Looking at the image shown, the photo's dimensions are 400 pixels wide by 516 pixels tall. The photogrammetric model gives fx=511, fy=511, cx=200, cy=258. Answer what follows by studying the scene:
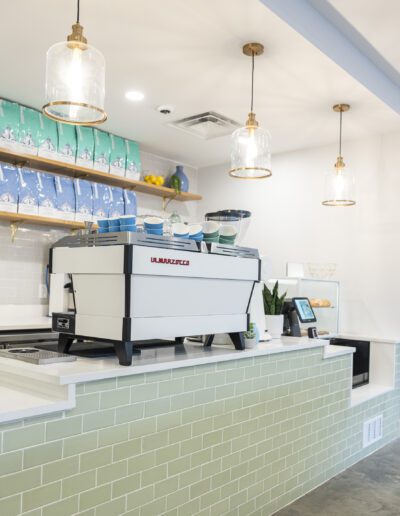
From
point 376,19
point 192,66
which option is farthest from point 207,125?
point 376,19

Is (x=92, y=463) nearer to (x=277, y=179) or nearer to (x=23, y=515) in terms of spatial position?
(x=23, y=515)

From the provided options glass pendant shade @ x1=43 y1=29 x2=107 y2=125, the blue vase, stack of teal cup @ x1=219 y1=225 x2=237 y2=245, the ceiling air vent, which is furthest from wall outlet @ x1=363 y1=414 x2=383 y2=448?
the blue vase

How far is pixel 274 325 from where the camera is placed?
10.6 ft

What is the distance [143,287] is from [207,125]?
2938mm

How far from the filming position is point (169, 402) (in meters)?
2.11

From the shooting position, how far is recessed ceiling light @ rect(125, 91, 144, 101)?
12.7ft

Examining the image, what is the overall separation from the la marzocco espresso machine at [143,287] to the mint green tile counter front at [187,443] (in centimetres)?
19

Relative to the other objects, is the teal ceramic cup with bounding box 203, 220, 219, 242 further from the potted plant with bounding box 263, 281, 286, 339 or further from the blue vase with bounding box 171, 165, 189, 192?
the blue vase with bounding box 171, 165, 189, 192

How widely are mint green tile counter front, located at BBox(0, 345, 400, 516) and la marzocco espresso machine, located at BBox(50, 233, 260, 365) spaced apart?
0.63 feet

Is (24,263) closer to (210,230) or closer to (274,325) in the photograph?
(274,325)

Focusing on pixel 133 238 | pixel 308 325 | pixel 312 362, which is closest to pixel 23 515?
pixel 133 238

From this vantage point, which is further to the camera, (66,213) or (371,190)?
(371,190)

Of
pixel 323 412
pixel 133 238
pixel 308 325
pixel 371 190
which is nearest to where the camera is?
pixel 133 238

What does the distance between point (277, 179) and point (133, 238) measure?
372 cm
